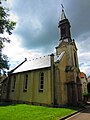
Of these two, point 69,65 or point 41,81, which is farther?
point 69,65

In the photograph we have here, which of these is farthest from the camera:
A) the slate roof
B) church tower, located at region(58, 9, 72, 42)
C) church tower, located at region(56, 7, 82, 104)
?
church tower, located at region(58, 9, 72, 42)

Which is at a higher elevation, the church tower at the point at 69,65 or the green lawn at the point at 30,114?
the church tower at the point at 69,65

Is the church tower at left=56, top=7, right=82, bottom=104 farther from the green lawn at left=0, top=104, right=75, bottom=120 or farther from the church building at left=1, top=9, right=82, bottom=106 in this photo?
the green lawn at left=0, top=104, right=75, bottom=120

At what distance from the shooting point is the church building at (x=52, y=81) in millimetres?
21219

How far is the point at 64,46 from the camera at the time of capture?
1064 inches

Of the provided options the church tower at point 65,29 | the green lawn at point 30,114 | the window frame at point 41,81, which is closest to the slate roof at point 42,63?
the window frame at point 41,81

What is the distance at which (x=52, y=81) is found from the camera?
21109 millimetres

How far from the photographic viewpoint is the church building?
21219 mm

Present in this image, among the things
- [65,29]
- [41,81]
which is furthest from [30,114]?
[65,29]

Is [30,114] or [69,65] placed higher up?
[69,65]

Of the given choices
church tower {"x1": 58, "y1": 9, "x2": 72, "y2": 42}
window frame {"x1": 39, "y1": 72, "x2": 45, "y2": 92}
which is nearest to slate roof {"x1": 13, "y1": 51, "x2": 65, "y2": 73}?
window frame {"x1": 39, "y1": 72, "x2": 45, "y2": 92}

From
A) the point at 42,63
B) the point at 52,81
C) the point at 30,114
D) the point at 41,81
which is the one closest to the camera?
the point at 30,114

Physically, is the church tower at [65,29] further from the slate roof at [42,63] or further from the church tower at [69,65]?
the slate roof at [42,63]

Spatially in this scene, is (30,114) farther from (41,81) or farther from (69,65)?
(69,65)
